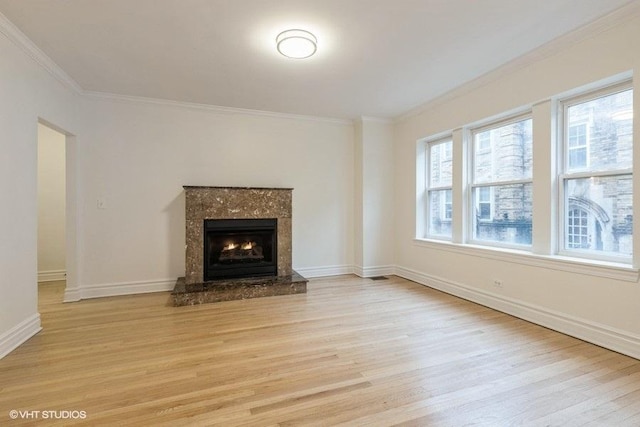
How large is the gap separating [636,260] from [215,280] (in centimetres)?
415

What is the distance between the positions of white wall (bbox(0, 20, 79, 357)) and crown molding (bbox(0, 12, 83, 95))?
22 mm

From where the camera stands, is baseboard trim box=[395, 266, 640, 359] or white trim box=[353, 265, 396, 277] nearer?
baseboard trim box=[395, 266, 640, 359]

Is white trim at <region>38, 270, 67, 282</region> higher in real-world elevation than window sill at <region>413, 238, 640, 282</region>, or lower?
lower

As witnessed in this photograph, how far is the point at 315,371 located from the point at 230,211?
2622 millimetres

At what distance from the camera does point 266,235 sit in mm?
4395

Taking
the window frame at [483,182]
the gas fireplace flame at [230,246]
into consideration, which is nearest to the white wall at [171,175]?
the gas fireplace flame at [230,246]

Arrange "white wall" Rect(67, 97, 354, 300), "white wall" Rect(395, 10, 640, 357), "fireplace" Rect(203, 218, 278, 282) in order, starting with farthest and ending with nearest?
1. "fireplace" Rect(203, 218, 278, 282)
2. "white wall" Rect(67, 97, 354, 300)
3. "white wall" Rect(395, 10, 640, 357)

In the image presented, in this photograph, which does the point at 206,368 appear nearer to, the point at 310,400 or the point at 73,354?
the point at 310,400

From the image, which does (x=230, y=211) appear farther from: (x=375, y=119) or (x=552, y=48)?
(x=552, y=48)

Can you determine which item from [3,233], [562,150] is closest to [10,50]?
[3,233]

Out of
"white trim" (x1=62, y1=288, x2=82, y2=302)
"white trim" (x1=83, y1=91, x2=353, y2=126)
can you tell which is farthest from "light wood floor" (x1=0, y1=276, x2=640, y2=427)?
"white trim" (x1=83, y1=91, x2=353, y2=126)

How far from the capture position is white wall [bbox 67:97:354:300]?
3838 millimetres

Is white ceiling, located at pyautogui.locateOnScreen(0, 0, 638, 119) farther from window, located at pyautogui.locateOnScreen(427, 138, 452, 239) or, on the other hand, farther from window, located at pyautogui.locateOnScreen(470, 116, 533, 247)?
window, located at pyautogui.locateOnScreen(427, 138, 452, 239)

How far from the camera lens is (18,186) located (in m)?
2.52
